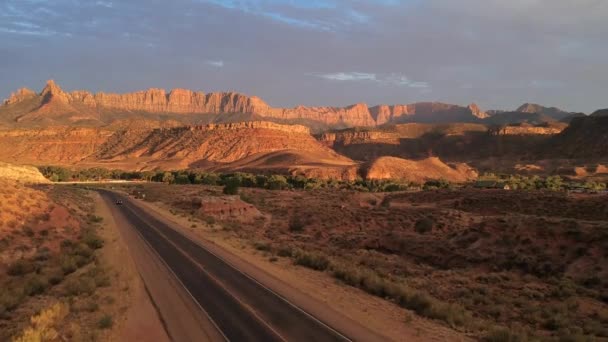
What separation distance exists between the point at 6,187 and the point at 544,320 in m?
32.5

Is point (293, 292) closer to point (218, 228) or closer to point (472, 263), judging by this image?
point (472, 263)

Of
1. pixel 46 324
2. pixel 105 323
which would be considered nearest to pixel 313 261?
pixel 105 323

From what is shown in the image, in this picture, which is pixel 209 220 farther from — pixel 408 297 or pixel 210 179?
pixel 210 179

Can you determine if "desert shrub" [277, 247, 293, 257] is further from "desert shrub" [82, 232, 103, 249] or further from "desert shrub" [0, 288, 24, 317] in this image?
"desert shrub" [0, 288, 24, 317]

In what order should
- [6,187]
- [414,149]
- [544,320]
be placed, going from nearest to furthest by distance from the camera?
[544,320]
[6,187]
[414,149]

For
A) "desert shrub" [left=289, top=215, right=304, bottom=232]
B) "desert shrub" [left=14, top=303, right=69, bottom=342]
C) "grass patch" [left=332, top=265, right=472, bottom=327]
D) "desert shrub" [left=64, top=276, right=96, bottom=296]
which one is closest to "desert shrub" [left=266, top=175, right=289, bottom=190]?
"desert shrub" [left=289, top=215, right=304, bottom=232]

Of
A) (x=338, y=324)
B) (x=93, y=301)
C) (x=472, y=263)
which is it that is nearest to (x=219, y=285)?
(x=93, y=301)

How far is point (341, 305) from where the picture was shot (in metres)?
16.2

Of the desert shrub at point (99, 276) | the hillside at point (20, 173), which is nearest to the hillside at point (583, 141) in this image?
the desert shrub at point (99, 276)

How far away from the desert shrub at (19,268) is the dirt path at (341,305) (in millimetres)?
8933

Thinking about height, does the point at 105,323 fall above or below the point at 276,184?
above

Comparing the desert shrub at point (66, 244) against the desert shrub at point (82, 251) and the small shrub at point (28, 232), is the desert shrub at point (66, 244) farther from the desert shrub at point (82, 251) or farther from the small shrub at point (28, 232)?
the small shrub at point (28, 232)

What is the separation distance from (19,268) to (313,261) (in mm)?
13147

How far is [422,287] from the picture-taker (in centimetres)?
1992
